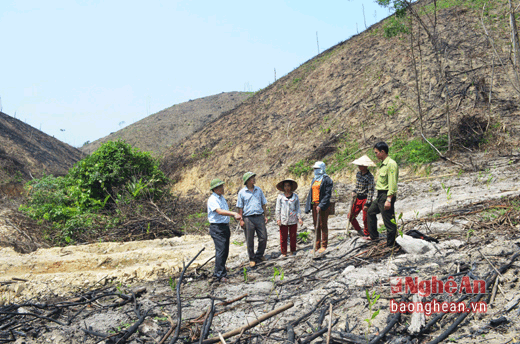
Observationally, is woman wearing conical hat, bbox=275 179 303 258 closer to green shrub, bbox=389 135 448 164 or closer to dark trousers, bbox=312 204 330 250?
dark trousers, bbox=312 204 330 250

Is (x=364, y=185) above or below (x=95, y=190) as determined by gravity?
below

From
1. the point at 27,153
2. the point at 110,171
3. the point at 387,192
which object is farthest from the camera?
the point at 27,153

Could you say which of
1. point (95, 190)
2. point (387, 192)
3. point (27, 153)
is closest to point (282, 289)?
point (387, 192)

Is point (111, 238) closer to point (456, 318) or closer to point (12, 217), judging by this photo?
point (12, 217)

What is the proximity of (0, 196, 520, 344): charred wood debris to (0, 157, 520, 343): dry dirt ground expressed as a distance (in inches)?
0.6

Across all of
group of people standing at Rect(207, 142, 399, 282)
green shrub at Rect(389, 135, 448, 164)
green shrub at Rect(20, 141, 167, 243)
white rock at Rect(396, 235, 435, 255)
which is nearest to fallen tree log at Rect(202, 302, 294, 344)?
group of people standing at Rect(207, 142, 399, 282)

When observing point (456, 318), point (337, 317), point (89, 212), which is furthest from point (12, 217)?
point (456, 318)

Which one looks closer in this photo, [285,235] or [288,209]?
[288,209]

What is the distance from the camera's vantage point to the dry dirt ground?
10.9ft

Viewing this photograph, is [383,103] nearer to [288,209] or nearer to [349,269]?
[288,209]

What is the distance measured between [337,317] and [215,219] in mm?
2613

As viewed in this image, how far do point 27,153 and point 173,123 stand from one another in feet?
68.0

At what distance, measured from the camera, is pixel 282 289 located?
4.71 metres

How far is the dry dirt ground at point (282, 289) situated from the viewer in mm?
3318
